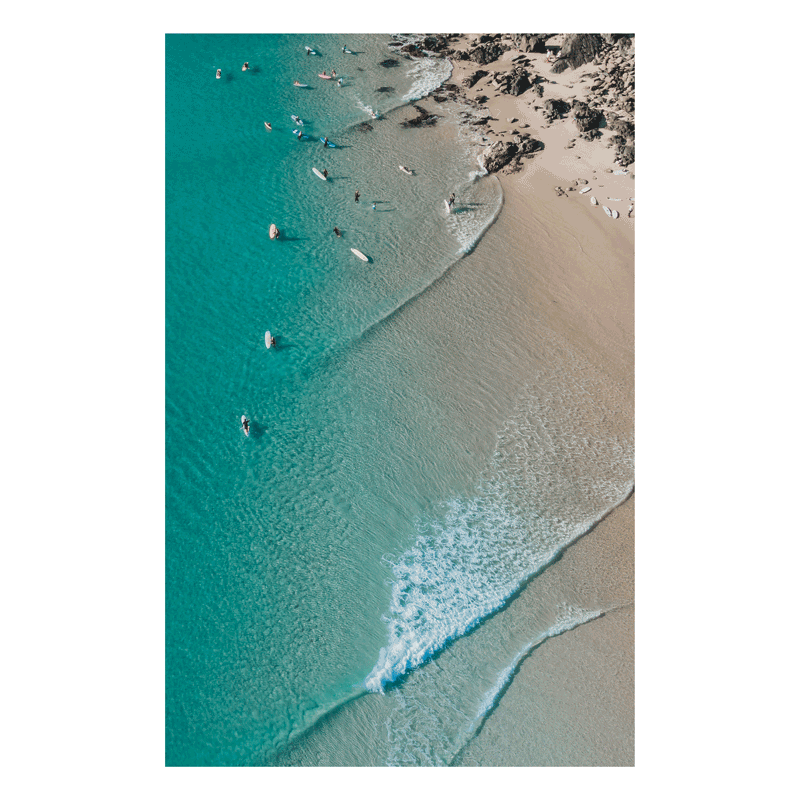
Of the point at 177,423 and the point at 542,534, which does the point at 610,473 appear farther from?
the point at 177,423

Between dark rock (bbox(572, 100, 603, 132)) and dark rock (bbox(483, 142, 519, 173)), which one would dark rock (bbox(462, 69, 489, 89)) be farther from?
dark rock (bbox(572, 100, 603, 132))

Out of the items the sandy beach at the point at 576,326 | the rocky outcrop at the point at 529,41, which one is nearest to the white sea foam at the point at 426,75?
the sandy beach at the point at 576,326

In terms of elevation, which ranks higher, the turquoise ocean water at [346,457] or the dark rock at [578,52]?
the dark rock at [578,52]

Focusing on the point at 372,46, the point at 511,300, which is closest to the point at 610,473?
the point at 511,300

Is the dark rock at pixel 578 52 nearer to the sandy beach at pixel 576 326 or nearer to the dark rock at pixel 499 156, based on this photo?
the sandy beach at pixel 576 326

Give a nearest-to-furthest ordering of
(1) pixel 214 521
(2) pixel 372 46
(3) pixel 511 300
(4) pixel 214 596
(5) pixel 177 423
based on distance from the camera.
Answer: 1. (4) pixel 214 596
2. (1) pixel 214 521
3. (5) pixel 177 423
4. (3) pixel 511 300
5. (2) pixel 372 46

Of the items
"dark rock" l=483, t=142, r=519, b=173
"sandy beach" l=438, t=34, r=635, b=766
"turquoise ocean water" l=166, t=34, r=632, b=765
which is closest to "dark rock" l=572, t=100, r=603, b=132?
"sandy beach" l=438, t=34, r=635, b=766
